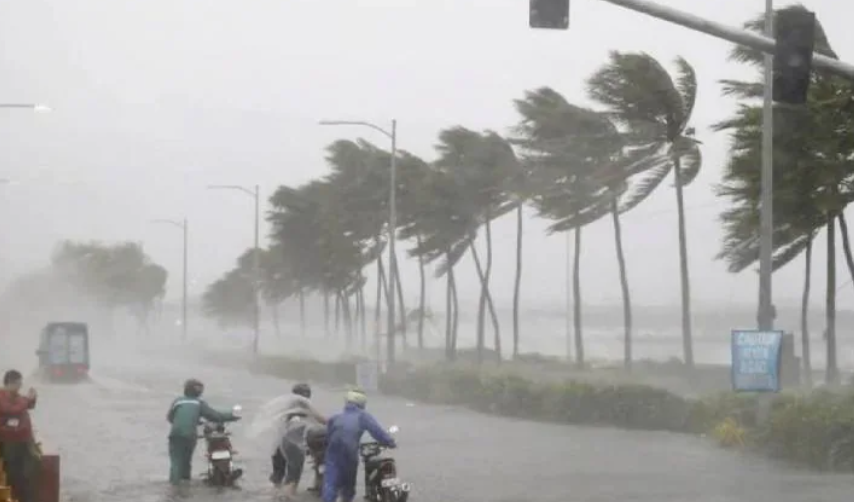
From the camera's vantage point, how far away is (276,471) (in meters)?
21.4

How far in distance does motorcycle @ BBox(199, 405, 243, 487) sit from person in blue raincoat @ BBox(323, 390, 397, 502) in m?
3.46

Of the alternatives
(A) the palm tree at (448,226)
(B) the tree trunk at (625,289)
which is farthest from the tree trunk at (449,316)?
(B) the tree trunk at (625,289)

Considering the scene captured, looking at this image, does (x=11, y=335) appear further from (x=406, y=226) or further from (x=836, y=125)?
(x=836, y=125)

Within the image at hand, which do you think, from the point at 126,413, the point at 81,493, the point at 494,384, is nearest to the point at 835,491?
the point at 81,493

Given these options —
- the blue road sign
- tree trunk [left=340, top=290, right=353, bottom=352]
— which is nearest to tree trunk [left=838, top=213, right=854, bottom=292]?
the blue road sign

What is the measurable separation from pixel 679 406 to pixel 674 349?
37.8 meters

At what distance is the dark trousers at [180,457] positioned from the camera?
21.9m

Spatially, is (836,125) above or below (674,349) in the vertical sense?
above

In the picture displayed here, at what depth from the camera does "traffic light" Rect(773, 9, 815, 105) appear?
50.7 feet

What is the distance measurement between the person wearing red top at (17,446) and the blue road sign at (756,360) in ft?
43.8

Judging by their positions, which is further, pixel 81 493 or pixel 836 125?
pixel 836 125

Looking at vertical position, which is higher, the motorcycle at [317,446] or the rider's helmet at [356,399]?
the rider's helmet at [356,399]

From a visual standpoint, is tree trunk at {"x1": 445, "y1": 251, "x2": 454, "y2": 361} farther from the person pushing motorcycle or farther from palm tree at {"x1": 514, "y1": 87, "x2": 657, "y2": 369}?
the person pushing motorcycle

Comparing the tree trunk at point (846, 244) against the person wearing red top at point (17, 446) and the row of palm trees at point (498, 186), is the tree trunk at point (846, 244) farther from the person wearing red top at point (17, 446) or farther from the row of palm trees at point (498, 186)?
the person wearing red top at point (17, 446)
